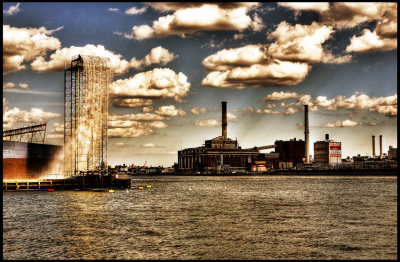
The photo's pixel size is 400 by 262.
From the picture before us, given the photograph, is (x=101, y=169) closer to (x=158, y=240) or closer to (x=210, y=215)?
(x=210, y=215)

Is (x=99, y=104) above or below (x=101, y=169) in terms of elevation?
above

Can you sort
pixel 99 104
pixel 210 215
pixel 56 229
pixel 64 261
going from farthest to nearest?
1. pixel 99 104
2. pixel 210 215
3. pixel 56 229
4. pixel 64 261

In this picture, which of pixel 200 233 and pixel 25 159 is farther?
pixel 25 159

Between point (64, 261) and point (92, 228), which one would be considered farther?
point (92, 228)

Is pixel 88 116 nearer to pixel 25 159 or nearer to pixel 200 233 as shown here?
pixel 25 159

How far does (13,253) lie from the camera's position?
3189 cm

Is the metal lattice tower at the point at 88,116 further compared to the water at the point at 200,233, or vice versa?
the metal lattice tower at the point at 88,116

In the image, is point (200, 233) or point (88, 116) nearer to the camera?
point (200, 233)

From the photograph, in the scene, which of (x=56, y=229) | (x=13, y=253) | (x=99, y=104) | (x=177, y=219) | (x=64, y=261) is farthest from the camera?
(x=99, y=104)

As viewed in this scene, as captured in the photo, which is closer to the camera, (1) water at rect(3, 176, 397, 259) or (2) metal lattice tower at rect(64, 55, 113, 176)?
(1) water at rect(3, 176, 397, 259)

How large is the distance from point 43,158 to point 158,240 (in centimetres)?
7925

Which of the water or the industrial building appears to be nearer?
the water

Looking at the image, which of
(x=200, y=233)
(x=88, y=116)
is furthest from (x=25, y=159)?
(x=200, y=233)

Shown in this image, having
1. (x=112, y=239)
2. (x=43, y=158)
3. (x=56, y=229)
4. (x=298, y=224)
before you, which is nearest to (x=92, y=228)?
(x=56, y=229)
